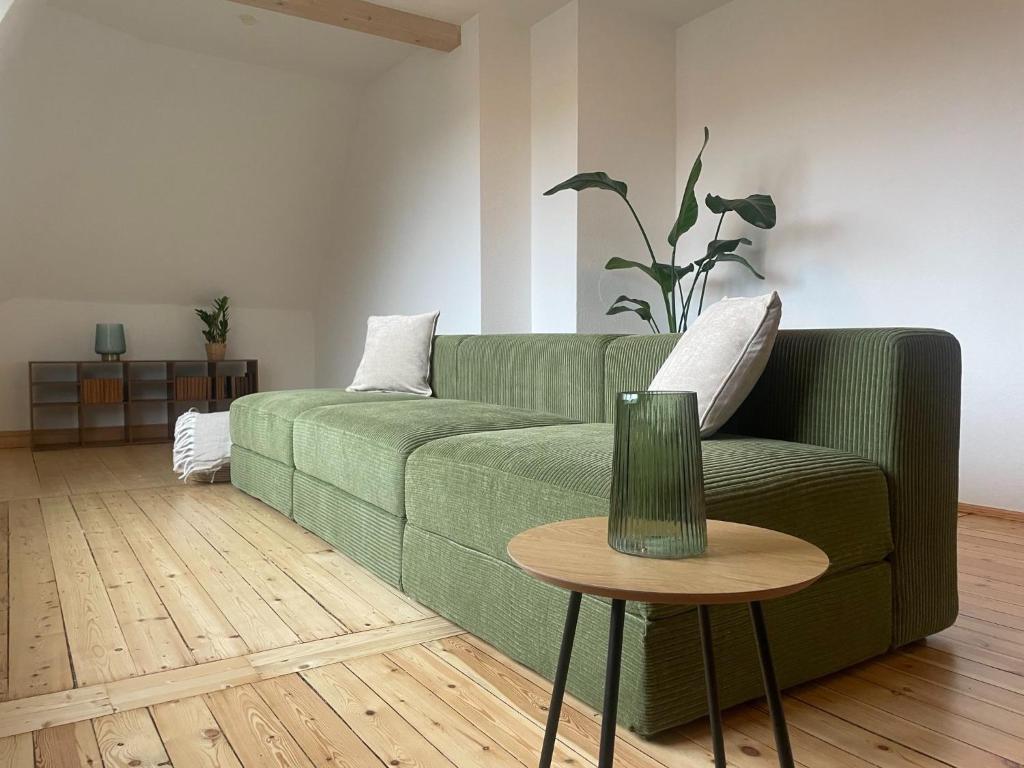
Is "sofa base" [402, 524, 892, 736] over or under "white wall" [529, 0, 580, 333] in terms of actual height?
under

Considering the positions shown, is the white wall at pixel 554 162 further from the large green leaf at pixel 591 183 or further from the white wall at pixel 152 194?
the white wall at pixel 152 194

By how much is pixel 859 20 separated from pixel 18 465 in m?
4.98

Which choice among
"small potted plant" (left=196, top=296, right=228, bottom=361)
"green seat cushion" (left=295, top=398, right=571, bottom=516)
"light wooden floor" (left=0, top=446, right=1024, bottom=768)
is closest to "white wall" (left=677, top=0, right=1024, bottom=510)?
"light wooden floor" (left=0, top=446, right=1024, bottom=768)

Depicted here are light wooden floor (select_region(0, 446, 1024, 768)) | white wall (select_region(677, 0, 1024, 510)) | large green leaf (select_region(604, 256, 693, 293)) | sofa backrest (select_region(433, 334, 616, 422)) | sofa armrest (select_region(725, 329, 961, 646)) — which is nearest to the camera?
light wooden floor (select_region(0, 446, 1024, 768))

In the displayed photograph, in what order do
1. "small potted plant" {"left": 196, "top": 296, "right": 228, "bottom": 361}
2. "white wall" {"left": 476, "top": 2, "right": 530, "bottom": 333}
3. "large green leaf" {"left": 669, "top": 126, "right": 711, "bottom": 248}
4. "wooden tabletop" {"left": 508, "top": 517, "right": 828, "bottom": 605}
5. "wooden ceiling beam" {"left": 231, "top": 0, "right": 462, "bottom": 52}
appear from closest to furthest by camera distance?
"wooden tabletop" {"left": 508, "top": 517, "right": 828, "bottom": 605} → "large green leaf" {"left": 669, "top": 126, "right": 711, "bottom": 248} → "wooden ceiling beam" {"left": 231, "top": 0, "right": 462, "bottom": 52} → "white wall" {"left": 476, "top": 2, "right": 530, "bottom": 333} → "small potted plant" {"left": 196, "top": 296, "right": 228, "bottom": 361}

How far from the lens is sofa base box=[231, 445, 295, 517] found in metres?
2.99

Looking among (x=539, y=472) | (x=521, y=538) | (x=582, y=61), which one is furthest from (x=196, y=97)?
(x=521, y=538)

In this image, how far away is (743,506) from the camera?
1374mm

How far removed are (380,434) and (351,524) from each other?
1.10ft

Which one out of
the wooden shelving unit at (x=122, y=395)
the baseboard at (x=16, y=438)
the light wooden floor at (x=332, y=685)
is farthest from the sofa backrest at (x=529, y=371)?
the baseboard at (x=16, y=438)

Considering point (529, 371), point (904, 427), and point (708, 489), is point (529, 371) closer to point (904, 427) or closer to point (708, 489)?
point (904, 427)

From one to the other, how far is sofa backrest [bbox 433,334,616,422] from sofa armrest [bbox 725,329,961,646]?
83 centimetres

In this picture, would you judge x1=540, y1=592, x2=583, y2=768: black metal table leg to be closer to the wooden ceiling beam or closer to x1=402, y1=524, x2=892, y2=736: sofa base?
x1=402, y1=524, x2=892, y2=736: sofa base

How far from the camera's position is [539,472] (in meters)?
1.61
